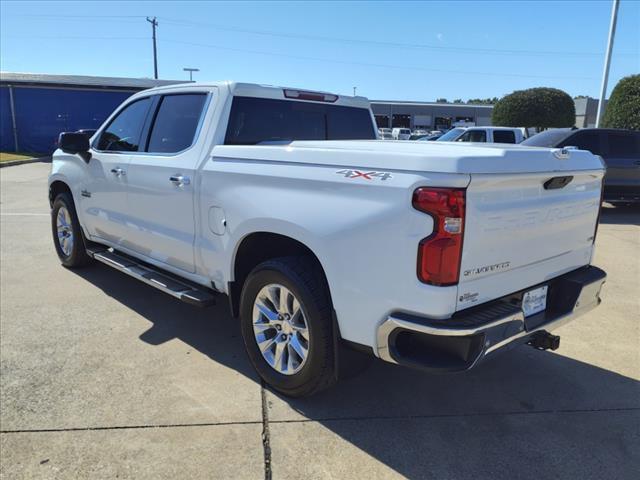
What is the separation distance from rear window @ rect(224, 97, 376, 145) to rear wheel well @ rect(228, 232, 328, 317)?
0.82 m

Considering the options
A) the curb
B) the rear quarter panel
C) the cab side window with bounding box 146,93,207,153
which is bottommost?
the curb

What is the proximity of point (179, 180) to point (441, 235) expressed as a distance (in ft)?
7.22

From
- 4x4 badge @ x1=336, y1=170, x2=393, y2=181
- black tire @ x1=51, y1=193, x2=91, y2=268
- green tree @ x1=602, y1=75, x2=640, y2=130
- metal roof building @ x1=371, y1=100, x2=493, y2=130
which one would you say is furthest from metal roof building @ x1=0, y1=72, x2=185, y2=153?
metal roof building @ x1=371, y1=100, x2=493, y2=130

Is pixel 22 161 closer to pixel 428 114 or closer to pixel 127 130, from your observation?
pixel 127 130

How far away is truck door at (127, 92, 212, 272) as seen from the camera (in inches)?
152

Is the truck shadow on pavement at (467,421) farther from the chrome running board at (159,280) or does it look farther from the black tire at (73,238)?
the black tire at (73,238)

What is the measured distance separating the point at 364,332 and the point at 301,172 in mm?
968

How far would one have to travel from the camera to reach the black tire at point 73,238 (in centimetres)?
571

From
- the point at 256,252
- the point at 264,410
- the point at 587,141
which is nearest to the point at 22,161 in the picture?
the point at 587,141

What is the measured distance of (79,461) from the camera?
9.00 ft

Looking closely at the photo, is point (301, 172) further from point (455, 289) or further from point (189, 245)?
point (189, 245)

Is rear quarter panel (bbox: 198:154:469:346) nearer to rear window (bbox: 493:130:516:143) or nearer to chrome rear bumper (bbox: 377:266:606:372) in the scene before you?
chrome rear bumper (bbox: 377:266:606:372)

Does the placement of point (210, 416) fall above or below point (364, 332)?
below

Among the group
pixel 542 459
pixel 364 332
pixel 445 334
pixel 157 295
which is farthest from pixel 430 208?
pixel 157 295
